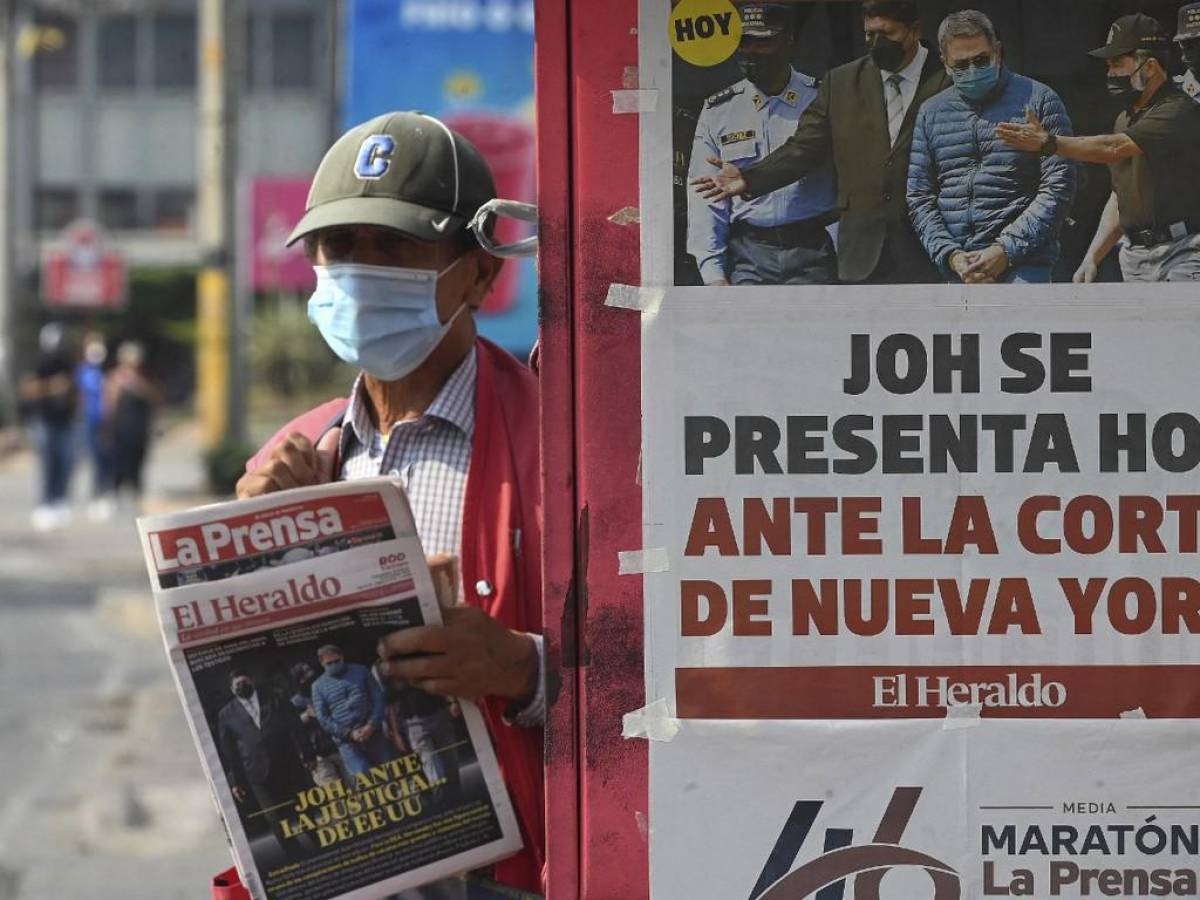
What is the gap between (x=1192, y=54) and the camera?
6.29 ft

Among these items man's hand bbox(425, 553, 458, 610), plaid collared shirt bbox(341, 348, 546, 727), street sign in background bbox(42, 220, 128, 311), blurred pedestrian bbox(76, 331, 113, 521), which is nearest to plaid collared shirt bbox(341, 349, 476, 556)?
plaid collared shirt bbox(341, 348, 546, 727)

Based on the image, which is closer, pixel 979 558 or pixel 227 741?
pixel 979 558

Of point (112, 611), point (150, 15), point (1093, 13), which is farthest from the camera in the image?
point (150, 15)

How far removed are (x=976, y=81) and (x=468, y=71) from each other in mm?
8832

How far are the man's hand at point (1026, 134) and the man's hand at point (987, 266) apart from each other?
108 mm

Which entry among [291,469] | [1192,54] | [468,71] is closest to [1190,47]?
[1192,54]

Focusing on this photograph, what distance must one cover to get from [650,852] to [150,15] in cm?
3856

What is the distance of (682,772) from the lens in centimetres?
197

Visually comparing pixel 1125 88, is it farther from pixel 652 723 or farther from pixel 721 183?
pixel 652 723

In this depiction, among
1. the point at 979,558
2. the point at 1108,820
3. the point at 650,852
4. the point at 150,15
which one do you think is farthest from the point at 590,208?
the point at 150,15

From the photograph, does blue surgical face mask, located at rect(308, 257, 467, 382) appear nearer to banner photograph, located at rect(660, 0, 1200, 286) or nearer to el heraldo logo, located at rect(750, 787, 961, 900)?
banner photograph, located at rect(660, 0, 1200, 286)

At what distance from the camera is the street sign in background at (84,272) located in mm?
31438

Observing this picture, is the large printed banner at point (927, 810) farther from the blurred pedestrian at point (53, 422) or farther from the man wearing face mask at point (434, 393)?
the blurred pedestrian at point (53, 422)

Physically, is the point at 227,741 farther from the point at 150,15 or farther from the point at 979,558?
the point at 150,15
